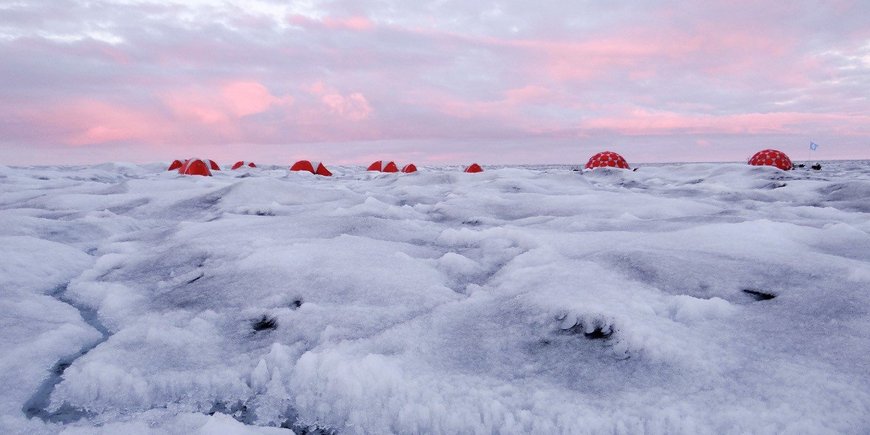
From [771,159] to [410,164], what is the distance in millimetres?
9391

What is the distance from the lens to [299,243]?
290cm

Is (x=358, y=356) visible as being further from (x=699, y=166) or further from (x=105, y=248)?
(x=699, y=166)

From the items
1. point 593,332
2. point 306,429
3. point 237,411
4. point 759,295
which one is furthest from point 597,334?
point 237,411

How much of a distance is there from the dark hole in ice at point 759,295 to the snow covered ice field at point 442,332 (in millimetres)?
10

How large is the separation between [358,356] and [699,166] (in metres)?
13.0

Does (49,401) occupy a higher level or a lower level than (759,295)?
lower

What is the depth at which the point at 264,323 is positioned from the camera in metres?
1.95

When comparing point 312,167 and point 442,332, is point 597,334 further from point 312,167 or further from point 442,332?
point 312,167

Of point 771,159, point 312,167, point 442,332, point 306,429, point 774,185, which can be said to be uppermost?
point 771,159

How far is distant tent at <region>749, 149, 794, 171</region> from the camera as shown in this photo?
12797 mm

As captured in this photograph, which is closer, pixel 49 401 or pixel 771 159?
pixel 49 401

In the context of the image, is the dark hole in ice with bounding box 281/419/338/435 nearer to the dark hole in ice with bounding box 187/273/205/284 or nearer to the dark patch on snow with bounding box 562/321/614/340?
the dark patch on snow with bounding box 562/321/614/340

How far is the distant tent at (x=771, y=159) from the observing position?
1280 centimetres

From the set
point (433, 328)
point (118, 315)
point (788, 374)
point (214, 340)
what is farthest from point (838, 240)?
point (118, 315)
